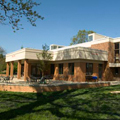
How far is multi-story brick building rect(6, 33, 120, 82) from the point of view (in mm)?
19031

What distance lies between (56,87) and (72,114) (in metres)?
6.75

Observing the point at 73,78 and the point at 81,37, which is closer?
the point at 73,78

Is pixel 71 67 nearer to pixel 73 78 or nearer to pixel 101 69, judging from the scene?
pixel 73 78

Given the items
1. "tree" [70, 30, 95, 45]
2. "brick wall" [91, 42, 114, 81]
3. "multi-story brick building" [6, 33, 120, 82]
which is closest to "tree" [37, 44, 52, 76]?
"multi-story brick building" [6, 33, 120, 82]

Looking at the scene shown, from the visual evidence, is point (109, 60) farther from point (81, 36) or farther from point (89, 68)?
point (81, 36)

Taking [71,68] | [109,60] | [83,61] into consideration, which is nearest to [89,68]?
[83,61]

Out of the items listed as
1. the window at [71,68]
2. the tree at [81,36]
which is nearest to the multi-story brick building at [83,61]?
the window at [71,68]

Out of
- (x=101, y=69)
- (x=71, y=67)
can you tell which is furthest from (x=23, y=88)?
(x=101, y=69)

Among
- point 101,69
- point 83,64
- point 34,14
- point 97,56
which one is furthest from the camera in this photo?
point 101,69

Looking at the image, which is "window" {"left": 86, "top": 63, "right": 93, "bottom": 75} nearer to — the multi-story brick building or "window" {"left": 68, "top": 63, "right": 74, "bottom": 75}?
the multi-story brick building

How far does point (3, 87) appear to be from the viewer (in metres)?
13.2

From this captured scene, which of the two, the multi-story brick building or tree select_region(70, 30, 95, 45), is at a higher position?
tree select_region(70, 30, 95, 45)

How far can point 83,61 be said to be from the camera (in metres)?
19.3

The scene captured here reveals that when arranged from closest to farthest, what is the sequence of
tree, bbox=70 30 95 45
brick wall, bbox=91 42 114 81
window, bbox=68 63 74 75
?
window, bbox=68 63 74 75
brick wall, bbox=91 42 114 81
tree, bbox=70 30 95 45
